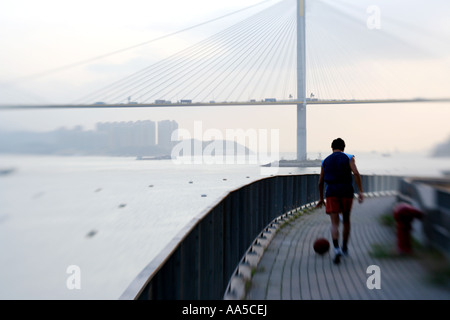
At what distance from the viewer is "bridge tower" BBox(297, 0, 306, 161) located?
28.6 metres

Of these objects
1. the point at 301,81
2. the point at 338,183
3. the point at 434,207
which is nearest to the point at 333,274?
the point at 338,183

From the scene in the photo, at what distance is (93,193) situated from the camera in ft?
169

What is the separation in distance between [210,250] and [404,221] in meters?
2.17

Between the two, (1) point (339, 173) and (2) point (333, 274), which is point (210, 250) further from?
(1) point (339, 173)

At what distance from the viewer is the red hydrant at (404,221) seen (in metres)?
4.65

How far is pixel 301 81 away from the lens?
30.7 meters

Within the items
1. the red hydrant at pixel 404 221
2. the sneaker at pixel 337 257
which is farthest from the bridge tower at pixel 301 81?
the sneaker at pixel 337 257

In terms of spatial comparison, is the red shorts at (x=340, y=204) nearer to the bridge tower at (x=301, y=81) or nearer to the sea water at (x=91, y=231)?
the sea water at (x=91, y=231)

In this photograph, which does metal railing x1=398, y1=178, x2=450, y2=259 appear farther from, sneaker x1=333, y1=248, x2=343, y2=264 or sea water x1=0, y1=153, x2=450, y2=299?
sea water x1=0, y1=153, x2=450, y2=299

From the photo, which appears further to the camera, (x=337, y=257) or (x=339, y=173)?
(x=339, y=173)

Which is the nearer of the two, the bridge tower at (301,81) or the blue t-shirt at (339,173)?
the blue t-shirt at (339,173)

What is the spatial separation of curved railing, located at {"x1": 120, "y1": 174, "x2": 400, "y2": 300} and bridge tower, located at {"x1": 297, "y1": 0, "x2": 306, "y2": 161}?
69.0ft

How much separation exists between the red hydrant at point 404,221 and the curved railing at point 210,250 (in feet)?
1.02
